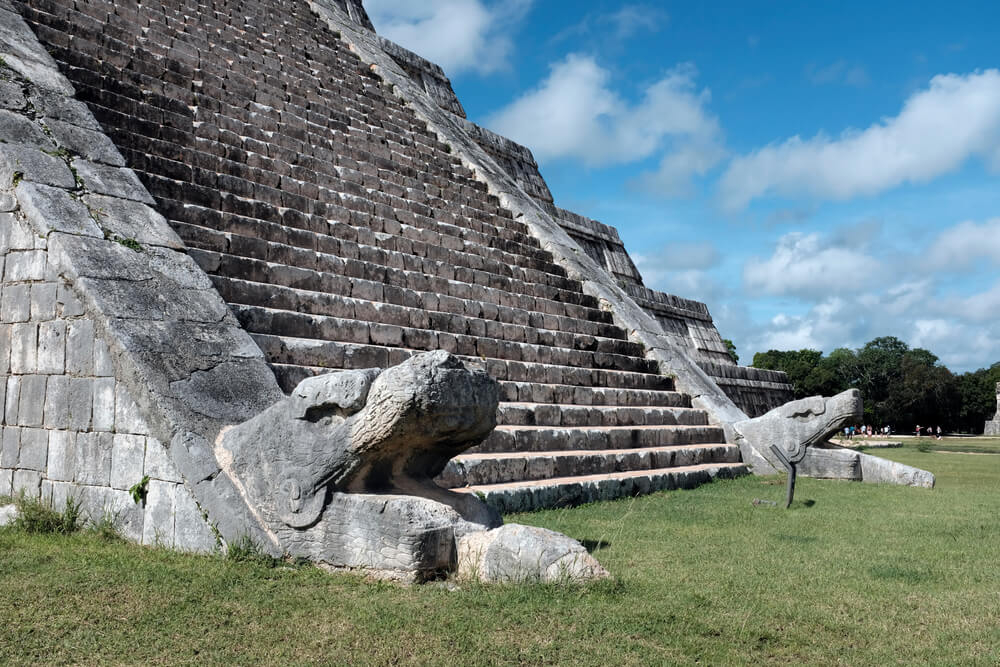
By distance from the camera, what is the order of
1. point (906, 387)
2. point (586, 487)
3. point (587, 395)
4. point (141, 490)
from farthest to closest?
point (906, 387) → point (587, 395) → point (586, 487) → point (141, 490)

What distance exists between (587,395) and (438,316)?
1807 mm

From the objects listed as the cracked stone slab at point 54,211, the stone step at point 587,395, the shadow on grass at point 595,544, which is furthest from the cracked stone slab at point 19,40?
the shadow on grass at point 595,544

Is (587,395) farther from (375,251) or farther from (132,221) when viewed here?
(132,221)

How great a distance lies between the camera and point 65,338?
5398mm

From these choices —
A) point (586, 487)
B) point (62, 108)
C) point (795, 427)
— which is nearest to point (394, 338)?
point (586, 487)

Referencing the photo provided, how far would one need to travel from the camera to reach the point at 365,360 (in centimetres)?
679

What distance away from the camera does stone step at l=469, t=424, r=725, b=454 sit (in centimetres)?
706

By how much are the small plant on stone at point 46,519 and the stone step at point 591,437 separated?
2794mm

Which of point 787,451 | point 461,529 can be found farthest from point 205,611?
point 787,451

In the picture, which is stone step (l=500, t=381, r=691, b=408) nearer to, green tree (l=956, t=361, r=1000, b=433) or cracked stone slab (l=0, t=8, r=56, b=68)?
cracked stone slab (l=0, t=8, r=56, b=68)

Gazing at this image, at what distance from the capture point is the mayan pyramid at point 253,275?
5.14 m

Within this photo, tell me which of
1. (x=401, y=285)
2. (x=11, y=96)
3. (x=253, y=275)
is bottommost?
(x=253, y=275)

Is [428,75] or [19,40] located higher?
[428,75]

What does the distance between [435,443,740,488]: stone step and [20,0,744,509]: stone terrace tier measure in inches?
0.8
